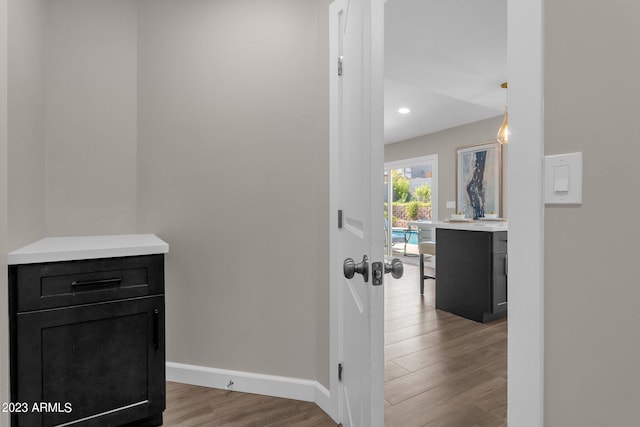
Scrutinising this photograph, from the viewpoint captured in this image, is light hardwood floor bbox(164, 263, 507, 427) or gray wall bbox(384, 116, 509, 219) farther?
gray wall bbox(384, 116, 509, 219)

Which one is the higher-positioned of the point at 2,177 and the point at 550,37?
the point at 550,37

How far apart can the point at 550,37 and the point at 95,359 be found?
1.98 metres

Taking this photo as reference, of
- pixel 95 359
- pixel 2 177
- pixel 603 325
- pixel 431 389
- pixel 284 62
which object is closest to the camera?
pixel 603 325

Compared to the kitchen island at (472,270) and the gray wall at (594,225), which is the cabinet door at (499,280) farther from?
the gray wall at (594,225)

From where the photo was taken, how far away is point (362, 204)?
1.05 meters

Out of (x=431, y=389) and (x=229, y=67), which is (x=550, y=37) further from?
(x=431, y=389)

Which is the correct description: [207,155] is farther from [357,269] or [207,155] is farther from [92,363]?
[357,269]

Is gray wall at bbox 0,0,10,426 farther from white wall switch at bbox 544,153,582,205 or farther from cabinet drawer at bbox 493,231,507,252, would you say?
cabinet drawer at bbox 493,231,507,252

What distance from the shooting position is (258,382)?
1.99m

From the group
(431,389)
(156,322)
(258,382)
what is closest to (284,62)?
(156,322)

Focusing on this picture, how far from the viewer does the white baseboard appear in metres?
1.91

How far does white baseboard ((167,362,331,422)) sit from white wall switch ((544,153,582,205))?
1552mm

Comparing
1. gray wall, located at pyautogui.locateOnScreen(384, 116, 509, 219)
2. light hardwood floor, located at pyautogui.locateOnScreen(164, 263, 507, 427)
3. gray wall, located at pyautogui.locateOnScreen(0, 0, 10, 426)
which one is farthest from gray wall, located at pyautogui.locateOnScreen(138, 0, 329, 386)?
gray wall, located at pyautogui.locateOnScreen(384, 116, 509, 219)

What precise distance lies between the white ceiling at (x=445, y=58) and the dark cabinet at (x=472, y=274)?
5.49ft
